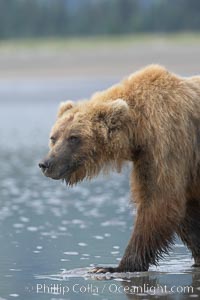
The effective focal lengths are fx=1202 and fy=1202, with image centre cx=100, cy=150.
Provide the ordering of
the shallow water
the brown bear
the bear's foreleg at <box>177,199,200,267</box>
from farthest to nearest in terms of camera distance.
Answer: the bear's foreleg at <box>177,199,200,267</box>
the brown bear
the shallow water

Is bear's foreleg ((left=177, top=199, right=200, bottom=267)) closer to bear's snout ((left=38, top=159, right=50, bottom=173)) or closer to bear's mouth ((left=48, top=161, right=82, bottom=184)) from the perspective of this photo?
bear's mouth ((left=48, top=161, right=82, bottom=184))

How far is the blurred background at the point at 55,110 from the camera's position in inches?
326

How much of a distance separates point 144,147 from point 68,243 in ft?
6.13

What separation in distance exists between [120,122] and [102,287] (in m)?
1.05

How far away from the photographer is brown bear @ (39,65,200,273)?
24.9 ft

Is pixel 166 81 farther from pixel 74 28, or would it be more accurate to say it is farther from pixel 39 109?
pixel 74 28

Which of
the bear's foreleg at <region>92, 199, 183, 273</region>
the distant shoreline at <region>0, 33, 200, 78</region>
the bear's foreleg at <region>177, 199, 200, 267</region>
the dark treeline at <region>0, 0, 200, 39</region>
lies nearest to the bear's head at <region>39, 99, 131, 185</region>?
the bear's foreleg at <region>92, 199, 183, 273</region>

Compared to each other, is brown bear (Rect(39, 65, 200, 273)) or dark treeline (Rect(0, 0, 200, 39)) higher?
dark treeline (Rect(0, 0, 200, 39))

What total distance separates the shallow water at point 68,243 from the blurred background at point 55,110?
11mm

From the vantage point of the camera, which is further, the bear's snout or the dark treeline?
the dark treeline

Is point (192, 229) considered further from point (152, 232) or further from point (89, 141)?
point (89, 141)

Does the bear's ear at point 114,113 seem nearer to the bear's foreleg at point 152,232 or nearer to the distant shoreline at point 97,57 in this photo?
the bear's foreleg at point 152,232

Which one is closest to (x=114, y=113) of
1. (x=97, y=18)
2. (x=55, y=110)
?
(x=55, y=110)

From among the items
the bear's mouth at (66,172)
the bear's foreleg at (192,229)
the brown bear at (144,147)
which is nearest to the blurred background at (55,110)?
the bear's foreleg at (192,229)
